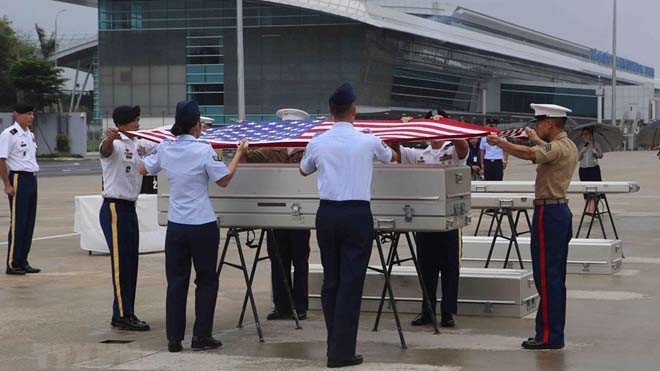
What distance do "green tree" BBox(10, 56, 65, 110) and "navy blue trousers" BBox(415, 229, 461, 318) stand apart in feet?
226

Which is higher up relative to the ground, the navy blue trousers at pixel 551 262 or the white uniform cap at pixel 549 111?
the white uniform cap at pixel 549 111

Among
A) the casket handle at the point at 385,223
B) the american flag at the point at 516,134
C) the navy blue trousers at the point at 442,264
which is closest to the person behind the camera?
the casket handle at the point at 385,223

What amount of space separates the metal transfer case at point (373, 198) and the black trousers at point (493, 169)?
14287 mm

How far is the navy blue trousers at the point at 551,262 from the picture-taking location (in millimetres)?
8805

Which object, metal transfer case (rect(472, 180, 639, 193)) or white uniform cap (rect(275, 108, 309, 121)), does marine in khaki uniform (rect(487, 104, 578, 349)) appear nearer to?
white uniform cap (rect(275, 108, 309, 121))

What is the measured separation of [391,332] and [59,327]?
3004 mm

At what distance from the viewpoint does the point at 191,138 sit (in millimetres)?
8898

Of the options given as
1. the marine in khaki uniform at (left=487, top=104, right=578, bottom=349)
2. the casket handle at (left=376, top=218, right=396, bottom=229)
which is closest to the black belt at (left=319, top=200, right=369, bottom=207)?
the casket handle at (left=376, top=218, right=396, bottom=229)

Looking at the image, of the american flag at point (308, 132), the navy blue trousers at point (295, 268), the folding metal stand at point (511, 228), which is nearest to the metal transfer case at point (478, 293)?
the navy blue trousers at point (295, 268)

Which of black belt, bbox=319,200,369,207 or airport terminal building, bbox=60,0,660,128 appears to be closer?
black belt, bbox=319,200,369,207

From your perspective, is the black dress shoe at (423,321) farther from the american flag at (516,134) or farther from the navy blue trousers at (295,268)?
the american flag at (516,134)

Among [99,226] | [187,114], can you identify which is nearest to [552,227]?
[187,114]

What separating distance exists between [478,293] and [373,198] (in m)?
2.17

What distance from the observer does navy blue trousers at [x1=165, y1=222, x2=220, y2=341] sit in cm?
880
